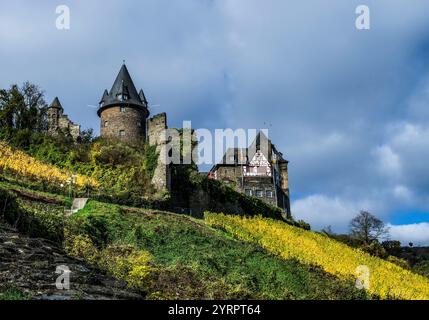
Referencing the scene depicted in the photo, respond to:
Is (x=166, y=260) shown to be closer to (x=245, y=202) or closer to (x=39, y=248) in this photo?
(x=39, y=248)

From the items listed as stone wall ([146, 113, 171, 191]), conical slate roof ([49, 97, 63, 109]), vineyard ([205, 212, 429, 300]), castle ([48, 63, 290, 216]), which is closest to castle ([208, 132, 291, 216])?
castle ([48, 63, 290, 216])

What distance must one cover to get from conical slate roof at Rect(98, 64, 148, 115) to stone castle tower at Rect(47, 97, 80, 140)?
14.4 feet

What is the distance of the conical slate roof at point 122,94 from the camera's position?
4409 centimetres

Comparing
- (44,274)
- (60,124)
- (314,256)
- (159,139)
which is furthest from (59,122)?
(44,274)

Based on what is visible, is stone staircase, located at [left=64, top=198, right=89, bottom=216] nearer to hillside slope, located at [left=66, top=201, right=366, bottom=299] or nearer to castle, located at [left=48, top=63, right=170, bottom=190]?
hillside slope, located at [left=66, top=201, right=366, bottom=299]

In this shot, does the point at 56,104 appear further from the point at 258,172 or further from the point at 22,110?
the point at 258,172

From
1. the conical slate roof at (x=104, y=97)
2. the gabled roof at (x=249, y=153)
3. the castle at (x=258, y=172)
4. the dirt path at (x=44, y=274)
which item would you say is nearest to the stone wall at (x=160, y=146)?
the conical slate roof at (x=104, y=97)

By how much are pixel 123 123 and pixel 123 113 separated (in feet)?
2.47

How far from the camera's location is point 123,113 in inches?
1720

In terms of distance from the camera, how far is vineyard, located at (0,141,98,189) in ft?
92.4

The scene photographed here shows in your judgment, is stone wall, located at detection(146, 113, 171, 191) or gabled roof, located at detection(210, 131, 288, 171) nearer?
stone wall, located at detection(146, 113, 171, 191)

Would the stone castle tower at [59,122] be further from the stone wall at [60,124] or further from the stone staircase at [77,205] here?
the stone staircase at [77,205]

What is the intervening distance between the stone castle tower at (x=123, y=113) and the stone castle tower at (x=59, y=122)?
339cm
